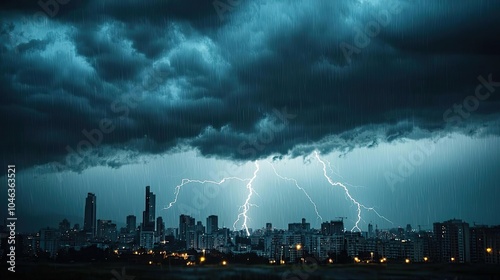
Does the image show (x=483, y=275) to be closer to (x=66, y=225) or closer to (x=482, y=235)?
(x=482, y=235)

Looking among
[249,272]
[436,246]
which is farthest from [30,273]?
[436,246]

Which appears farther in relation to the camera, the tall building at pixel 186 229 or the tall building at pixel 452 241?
the tall building at pixel 186 229

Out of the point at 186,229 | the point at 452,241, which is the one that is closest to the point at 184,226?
the point at 186,229

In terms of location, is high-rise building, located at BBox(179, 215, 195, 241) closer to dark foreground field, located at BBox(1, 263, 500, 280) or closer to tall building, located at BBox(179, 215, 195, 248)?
tall building, located at BBox(179, 215, 195, 248)

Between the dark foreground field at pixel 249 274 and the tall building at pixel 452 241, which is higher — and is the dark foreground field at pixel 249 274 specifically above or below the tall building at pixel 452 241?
above

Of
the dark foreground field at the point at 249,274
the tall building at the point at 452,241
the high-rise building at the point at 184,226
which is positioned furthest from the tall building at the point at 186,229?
the dark foreground field at the point at 249,274

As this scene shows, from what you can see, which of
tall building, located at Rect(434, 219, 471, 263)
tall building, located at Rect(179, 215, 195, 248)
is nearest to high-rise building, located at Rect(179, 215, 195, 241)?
tall building, located at Rect(179, 215, 195, 248)

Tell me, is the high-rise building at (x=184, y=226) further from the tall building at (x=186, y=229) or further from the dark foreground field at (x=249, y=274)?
the dark foreground field at (x=249, y=274)

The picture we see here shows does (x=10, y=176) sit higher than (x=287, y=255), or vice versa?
(x=10, y=176)
